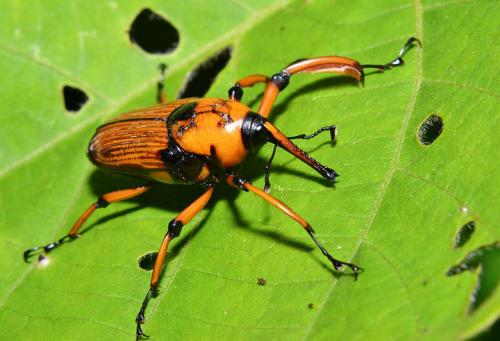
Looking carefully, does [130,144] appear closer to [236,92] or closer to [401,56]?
[236,92]

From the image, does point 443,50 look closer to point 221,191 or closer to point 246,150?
point 246,150

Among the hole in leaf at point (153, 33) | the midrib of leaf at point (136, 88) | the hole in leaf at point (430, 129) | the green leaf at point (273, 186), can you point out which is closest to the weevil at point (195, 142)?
the green leaf at point (273, 186)

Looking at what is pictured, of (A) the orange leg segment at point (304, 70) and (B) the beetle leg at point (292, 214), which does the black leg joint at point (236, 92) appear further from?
(B) the beetle leg at point (292, 214)

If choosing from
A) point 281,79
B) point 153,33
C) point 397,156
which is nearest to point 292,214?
point 397,156

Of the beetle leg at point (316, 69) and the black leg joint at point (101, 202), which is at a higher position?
the beetle leg at point (316, 69)

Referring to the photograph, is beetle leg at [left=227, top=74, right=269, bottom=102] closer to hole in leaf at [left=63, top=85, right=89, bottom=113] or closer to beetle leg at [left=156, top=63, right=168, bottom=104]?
beetle leg at [left=156, top=63, right=168, bottom=104]

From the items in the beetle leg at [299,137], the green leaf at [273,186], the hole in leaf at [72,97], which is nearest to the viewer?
the green leaf at [273,186]
